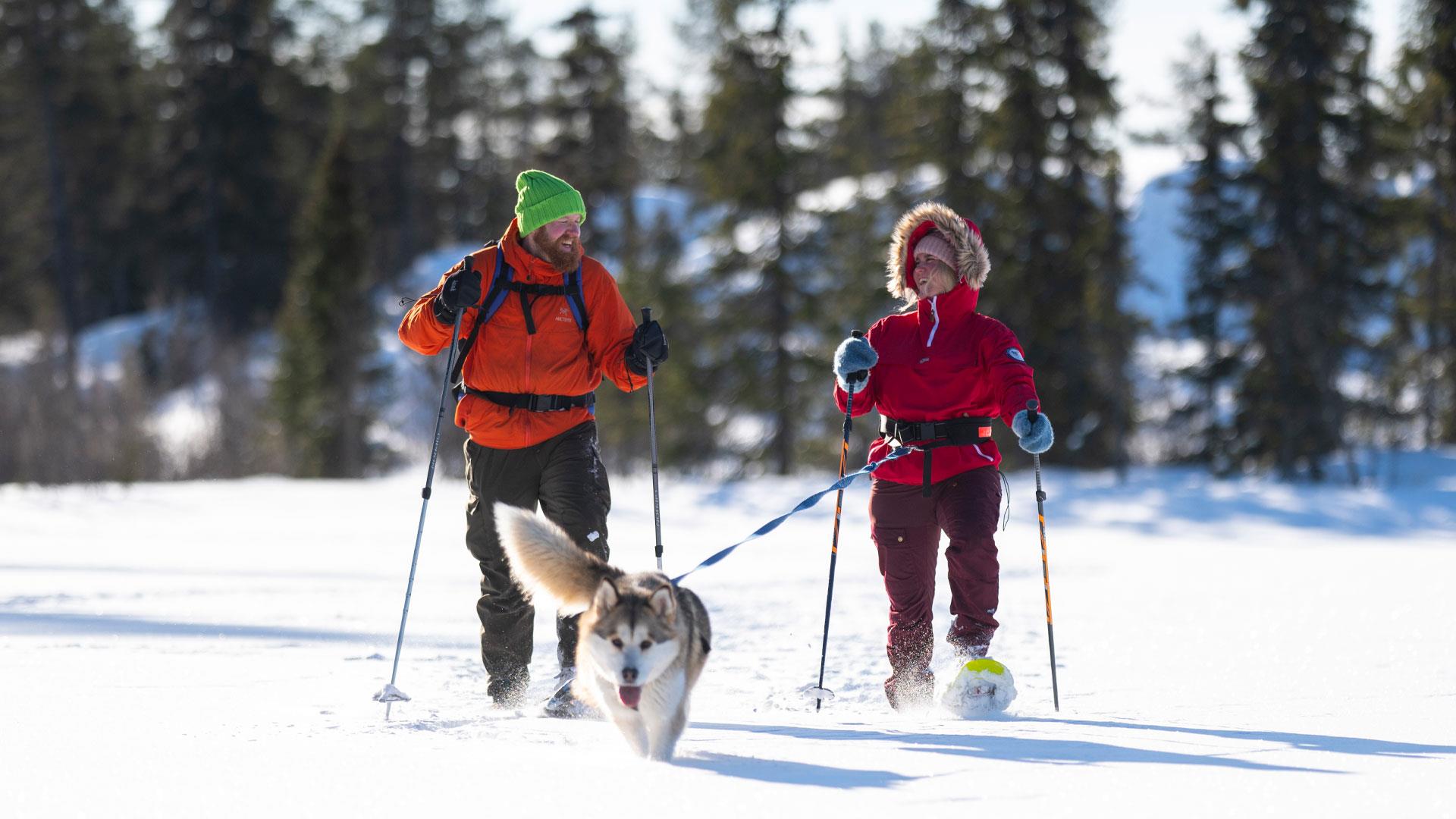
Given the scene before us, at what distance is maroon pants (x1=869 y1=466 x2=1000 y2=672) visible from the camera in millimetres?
5367

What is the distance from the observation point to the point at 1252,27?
20531 mm

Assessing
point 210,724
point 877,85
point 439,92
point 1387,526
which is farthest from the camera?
point 877,85

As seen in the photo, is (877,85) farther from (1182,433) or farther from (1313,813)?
(1313,813)

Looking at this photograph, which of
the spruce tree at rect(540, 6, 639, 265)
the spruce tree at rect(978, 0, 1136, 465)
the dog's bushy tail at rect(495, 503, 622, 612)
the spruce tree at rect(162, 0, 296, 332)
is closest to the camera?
the dog's bushy tail at rect(495, 503, 622, 612)

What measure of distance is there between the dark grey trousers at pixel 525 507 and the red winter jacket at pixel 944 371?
4.12ft

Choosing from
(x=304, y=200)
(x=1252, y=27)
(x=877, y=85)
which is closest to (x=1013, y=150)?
(x=1252, y=27)

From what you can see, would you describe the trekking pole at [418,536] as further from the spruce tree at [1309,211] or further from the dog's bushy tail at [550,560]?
the spruce tree at [1309,211]

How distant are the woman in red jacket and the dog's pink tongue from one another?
1.64m

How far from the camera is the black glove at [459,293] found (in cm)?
511

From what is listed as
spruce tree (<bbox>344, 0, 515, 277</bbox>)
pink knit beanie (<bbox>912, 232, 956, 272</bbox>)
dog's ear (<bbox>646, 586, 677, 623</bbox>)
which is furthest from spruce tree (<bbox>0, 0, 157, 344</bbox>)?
dog's ear (<bbox>646, 586, 677, 623</bbox>)

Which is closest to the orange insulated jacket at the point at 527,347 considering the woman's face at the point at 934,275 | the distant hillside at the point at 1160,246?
the woman's face at the point at 934,275

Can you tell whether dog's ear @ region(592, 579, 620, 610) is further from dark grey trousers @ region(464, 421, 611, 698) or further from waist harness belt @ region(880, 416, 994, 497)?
waist harness belt @ region(880, 416, 994, 497)

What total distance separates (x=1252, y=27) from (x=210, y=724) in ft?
66.6

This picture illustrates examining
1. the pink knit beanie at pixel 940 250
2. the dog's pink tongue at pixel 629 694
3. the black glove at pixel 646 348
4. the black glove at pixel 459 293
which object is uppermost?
the pink knit beanie at pixel 940 250
